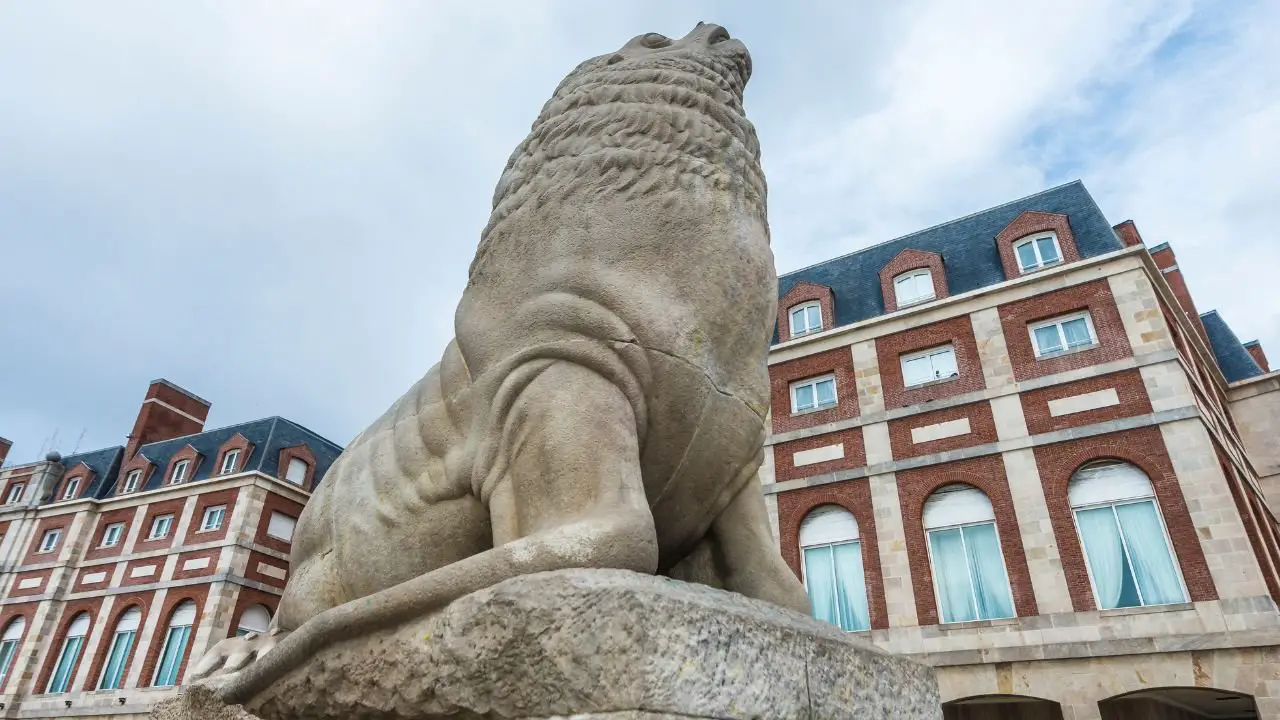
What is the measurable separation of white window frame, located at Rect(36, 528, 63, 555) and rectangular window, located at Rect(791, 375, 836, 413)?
2771 centimetres

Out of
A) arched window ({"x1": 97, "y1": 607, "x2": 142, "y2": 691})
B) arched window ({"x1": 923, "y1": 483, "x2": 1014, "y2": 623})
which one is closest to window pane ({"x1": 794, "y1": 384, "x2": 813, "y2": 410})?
arched window ({"x1": 923, "y1": 483, "x2": 1014, "y2": 623})

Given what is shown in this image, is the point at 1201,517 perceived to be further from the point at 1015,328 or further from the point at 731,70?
the point at 731,70

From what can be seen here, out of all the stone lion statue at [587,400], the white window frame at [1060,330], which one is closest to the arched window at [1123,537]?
the white window frame at [1060,330]

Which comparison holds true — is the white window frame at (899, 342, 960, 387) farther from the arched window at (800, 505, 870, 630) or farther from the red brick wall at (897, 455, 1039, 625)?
the arched window at (800, 505, 870, 630)

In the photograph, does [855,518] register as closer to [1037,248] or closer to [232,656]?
[1037,248]

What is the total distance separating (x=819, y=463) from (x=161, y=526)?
920 inches

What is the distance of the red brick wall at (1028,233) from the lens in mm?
16828

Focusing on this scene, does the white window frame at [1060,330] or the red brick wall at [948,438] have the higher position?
the white window frame at [1060,330]

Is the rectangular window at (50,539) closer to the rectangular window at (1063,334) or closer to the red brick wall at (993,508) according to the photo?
the red brick wall at (993,508)

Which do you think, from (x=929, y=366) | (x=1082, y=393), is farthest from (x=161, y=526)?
(x=1082, y=393)

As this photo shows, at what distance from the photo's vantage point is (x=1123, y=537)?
13469 mm

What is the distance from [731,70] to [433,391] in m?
1.53

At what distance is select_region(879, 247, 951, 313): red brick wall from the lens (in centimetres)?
1798

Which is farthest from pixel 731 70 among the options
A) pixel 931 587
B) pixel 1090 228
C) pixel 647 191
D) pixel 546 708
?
pixel 1090 228
